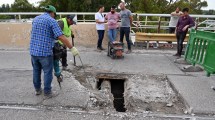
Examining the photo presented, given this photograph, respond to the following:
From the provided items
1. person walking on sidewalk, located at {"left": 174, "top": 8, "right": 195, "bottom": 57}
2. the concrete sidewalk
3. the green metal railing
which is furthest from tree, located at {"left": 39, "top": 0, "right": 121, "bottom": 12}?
the green metal railing

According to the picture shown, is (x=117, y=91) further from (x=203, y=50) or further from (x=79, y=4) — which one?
(x=79, y=4)

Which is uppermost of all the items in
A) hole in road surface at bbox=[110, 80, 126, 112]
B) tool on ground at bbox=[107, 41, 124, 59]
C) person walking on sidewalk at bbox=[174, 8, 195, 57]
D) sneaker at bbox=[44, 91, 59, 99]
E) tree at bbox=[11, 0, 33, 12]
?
tree at bbox=[11, 0, 33, 12]

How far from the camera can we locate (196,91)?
18.5 feet

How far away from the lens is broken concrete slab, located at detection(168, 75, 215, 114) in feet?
15.7

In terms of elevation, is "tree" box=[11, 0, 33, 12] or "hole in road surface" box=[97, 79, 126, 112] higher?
"tree" box=[11, 0, 33, 12]

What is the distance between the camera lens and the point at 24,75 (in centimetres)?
677

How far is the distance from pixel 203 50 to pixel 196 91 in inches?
48.5

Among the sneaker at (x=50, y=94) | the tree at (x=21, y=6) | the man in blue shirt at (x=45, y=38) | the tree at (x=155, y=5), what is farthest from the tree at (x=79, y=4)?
the man in blue shirt at (x=45, y=38)

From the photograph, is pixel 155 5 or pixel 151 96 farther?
pixel 155 5

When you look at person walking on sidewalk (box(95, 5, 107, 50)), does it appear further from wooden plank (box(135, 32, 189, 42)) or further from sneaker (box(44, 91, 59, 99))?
sneaker (box(44, 91, 59, 99))

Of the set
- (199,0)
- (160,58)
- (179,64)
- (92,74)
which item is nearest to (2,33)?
(92,74)

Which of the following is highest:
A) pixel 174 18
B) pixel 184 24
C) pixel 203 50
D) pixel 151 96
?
pixel 174 18

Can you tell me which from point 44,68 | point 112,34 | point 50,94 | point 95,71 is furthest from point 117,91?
point 112,34

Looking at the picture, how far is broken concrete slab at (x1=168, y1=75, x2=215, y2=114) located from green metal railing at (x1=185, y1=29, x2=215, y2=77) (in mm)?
417
